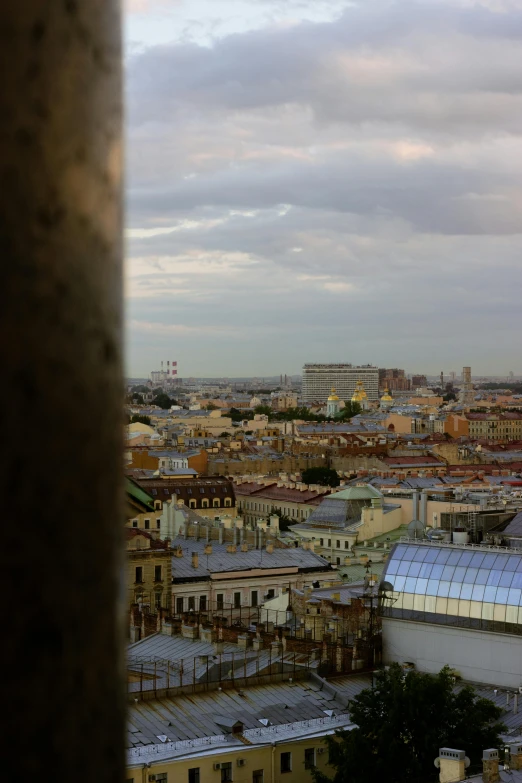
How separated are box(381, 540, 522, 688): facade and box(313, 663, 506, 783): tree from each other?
4854 millimetres

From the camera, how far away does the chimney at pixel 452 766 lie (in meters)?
18.2

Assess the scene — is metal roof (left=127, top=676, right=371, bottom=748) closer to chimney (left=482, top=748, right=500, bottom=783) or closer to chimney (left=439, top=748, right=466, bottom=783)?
chimney (left=439, top=748, right=466, bottom=783)

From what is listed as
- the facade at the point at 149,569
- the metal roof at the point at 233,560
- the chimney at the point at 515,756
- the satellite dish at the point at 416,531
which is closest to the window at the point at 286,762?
the chimney at the point at 515,756

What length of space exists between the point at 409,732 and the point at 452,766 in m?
2.24

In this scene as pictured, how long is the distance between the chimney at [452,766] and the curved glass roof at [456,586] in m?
7.41

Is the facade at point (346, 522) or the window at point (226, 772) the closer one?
the window at point (226, 772)

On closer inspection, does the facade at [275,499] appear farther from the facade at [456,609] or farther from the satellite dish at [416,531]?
the facade at [456,609]

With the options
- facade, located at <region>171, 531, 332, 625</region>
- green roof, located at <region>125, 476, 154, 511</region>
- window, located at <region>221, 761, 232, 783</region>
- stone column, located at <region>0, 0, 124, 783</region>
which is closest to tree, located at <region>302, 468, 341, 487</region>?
facade, located at <region>171, 531, 332, 625</region>

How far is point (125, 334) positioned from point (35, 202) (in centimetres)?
20

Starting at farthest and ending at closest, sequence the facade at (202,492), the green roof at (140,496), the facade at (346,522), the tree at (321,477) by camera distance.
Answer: the tree at (321,477) < the facade at (202,492) < the facade at (346,522) < the green roof at (140,496)

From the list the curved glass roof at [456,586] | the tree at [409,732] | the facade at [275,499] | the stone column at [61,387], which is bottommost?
the facade at [275,499]

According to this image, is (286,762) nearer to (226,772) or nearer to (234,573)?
(226,772)

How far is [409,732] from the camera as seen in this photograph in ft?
67.4

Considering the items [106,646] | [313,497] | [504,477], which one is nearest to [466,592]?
[106,646]
